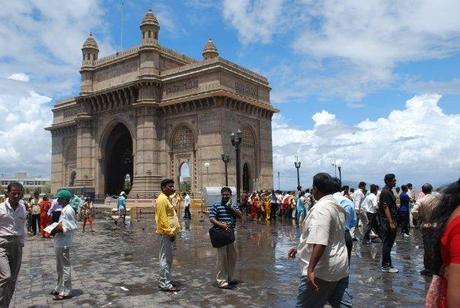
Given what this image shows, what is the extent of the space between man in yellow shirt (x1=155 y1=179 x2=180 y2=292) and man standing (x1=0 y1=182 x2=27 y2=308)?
2176 mm

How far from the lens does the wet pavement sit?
22.3ft

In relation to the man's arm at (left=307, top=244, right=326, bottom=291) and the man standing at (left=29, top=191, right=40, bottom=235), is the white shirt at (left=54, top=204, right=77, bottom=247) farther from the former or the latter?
the man standing at (left=29, top=191, right=40, bottom=235)

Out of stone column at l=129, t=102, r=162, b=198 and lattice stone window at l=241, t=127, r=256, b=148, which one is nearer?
stone column at l=129, t=102, r=162, b=198

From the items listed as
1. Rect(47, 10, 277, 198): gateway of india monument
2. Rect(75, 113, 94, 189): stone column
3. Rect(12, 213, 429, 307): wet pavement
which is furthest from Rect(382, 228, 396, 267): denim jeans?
Rect(75, 113, 94, 189): stone column

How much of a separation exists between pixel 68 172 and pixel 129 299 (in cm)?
4740

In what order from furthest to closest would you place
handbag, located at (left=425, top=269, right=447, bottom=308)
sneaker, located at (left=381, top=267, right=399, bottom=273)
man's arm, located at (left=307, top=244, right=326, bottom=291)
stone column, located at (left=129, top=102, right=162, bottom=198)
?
stone column, located at (left=129, top=102, right=162, bottom=198) < sneaker, located at (left=381, top=267, right=399, bottom=273) < man's arm, located at (left=307, top=244, right=326, bottom=291) < handbag, located at (left=425, top=269, right=447, bottom=308)

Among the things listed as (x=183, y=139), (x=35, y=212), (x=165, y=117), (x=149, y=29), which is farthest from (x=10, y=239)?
(x=149, y=29)

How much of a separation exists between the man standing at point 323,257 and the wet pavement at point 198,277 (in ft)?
7.90

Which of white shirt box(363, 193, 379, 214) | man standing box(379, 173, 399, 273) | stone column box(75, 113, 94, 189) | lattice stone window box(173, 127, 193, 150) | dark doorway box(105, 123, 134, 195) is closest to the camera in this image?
man standing box(379, 173, 399, 273)

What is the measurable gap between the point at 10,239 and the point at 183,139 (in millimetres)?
32361

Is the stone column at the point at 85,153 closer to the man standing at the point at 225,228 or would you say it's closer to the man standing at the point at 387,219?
the man standing at the point at 225,228

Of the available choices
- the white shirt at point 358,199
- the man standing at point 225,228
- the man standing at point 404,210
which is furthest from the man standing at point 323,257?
the man standing at point 404,210

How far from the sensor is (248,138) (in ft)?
131

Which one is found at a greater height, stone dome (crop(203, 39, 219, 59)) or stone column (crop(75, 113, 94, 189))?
stone dome (crop(203, 39, 219, 59))
